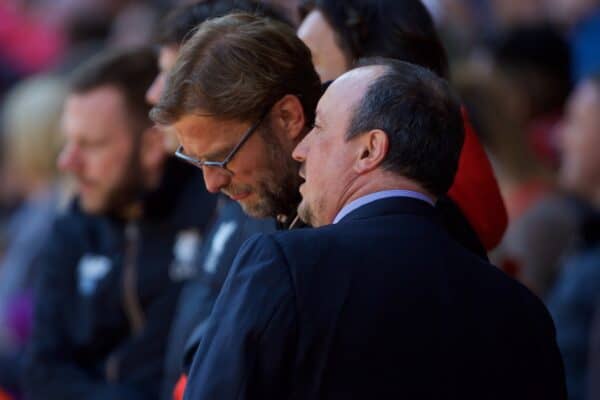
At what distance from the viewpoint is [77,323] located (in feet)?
13.4

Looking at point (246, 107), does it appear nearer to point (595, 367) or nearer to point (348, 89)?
point (348, 89)

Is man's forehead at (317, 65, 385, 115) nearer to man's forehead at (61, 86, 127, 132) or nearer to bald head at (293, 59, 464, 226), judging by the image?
bald head at (293, 59, 464, 226)

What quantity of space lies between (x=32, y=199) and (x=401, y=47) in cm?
400

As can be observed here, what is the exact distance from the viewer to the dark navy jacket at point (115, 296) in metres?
3.90

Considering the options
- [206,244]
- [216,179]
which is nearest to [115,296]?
[206,244]

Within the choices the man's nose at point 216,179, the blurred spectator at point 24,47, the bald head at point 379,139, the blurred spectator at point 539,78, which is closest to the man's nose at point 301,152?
the bald head at point 379,139

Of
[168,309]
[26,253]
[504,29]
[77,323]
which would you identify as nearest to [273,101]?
[168,309]

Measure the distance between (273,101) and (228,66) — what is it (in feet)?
0.46

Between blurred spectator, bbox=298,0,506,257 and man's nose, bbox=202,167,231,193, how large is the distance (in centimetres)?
55

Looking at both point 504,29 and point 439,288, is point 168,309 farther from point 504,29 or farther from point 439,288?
point 504,29

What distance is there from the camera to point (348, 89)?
7.63 ft

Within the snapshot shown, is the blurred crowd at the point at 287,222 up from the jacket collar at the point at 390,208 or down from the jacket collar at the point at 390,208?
down

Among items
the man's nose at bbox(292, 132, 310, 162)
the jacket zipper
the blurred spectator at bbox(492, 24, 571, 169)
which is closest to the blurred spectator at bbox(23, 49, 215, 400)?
the jacket zipper

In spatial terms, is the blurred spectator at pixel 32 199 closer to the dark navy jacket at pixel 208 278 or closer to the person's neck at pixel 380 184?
the dark navy jacket at pixel 208 278
